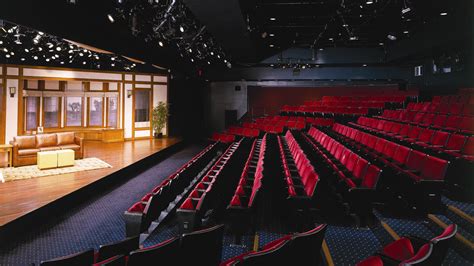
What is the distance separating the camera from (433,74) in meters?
6.05

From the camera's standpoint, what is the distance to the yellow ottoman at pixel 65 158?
4.30 metres

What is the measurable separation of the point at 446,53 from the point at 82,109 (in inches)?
273

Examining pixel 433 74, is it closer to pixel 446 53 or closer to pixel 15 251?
pixel 446 53

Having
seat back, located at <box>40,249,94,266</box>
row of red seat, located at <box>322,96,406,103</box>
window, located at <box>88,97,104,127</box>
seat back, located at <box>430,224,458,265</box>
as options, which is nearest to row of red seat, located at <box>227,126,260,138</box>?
row of red seat, located at <box>322,96,406,103</box>

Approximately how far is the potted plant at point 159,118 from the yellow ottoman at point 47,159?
2.92 metres

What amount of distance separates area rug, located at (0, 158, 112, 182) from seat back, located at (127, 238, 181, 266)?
10.7ft

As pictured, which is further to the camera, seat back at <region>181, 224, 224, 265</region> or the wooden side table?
the wooden side table

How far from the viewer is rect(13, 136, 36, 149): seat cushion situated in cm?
456

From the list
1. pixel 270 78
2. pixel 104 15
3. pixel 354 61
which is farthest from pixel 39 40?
pixel 354 61

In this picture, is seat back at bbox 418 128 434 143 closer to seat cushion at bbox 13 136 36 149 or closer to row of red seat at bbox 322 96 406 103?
row of red seat at bbox 322 96 406 103

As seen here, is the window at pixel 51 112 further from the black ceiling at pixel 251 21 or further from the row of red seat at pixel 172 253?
the row of red seat at pixel 172 253

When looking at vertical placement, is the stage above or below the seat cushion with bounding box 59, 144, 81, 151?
below

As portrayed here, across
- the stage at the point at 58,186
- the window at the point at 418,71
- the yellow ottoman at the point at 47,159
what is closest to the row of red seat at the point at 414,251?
the stage at the point at 58,186

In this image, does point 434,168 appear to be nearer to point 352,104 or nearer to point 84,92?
point 352,104
